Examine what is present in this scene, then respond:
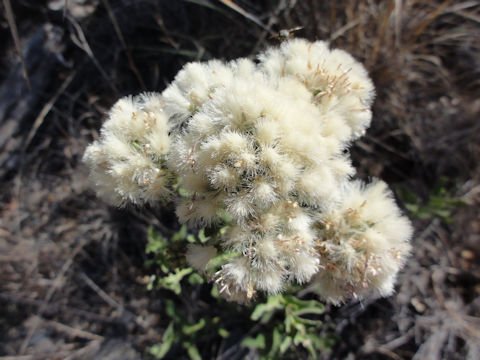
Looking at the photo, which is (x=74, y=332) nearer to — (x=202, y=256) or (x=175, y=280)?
(x=175, y=280)

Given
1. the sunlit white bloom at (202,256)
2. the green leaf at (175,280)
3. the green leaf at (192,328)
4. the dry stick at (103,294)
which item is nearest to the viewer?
the sunlit white bloom at (202,256)

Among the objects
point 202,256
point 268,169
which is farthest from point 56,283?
point 268,169

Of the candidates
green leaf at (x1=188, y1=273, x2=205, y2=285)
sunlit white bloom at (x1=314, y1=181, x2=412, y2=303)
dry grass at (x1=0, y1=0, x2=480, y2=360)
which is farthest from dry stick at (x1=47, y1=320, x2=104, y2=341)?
sunlit white bloom at (x1=314, y1=181, x2=412, y2=303)

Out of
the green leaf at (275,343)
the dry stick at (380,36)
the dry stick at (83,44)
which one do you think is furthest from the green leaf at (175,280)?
the dry stick at (380,36)

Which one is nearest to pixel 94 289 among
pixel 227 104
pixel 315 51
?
pixel 227 104

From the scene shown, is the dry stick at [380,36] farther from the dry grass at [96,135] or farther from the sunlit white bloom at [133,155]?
the sunlit white bloom at [133,155]
